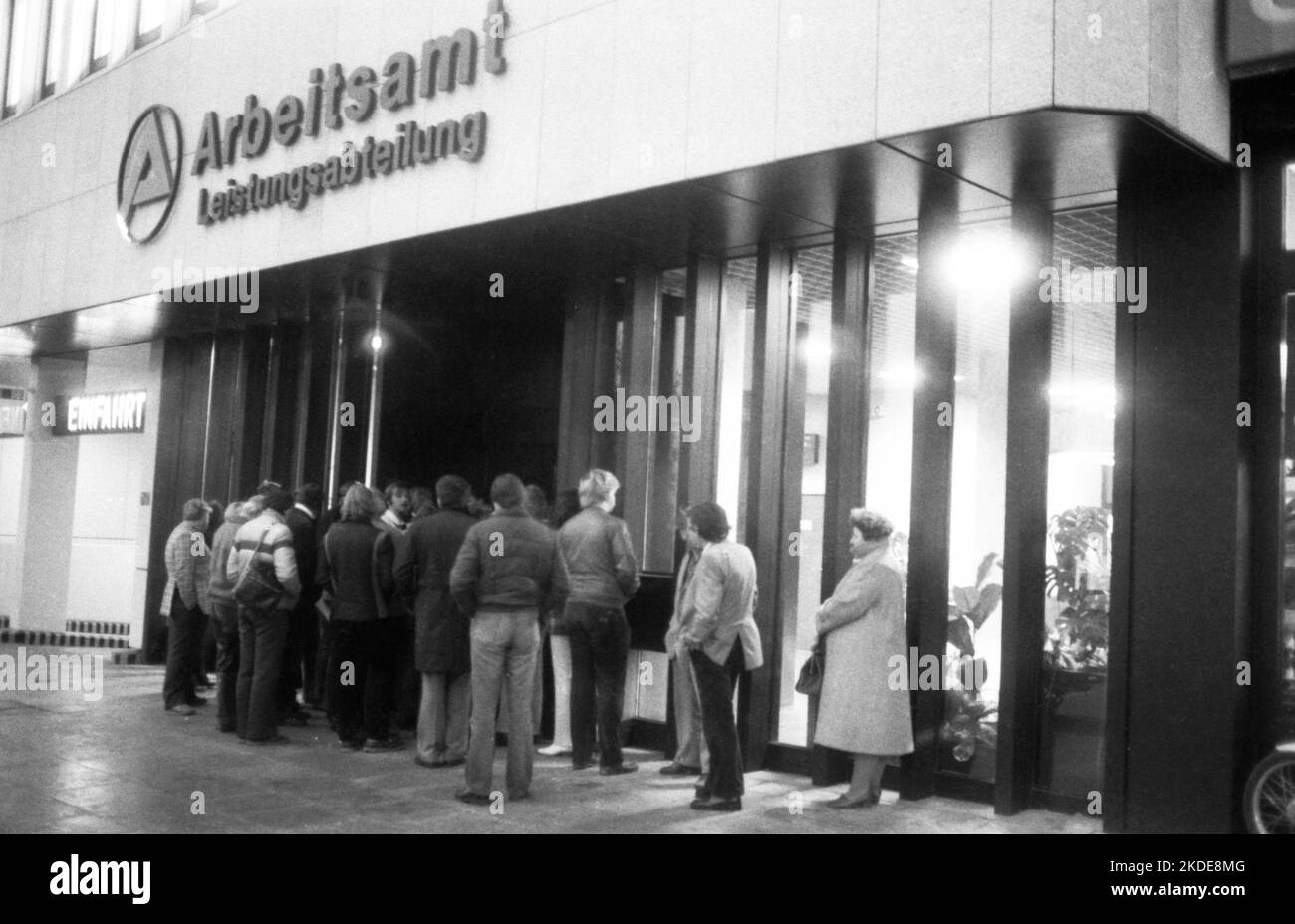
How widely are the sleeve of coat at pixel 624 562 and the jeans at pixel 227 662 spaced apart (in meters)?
3.13

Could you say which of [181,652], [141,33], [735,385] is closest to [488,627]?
[735,385]

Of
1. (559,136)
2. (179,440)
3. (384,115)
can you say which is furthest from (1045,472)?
(179,440)

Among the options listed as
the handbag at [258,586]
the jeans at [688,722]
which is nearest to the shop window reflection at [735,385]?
the jeans at [688,722]

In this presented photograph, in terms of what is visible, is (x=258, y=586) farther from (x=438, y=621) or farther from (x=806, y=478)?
(x=806, y=478)

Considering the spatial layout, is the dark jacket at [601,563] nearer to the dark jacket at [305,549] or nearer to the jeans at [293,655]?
the dark jacket at [305,549]

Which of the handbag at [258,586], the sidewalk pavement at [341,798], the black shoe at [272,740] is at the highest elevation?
the handbag at [258,586]

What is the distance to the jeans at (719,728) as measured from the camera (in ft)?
24.5

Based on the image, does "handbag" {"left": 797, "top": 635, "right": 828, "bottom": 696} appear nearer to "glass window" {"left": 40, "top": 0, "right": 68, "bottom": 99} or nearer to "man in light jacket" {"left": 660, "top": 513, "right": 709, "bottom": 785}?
"man in light jacket" {"left": 660, "top": 513, "right": 709, "bottom": 785}

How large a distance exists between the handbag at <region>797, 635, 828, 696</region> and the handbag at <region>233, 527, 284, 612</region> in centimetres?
387

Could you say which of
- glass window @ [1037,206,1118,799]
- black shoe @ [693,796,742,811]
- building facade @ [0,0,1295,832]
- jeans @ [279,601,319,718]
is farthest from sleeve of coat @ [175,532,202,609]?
glass window @ [1037,206,1118,799]

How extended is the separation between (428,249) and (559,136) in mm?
1882

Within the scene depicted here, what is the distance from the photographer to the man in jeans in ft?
24.7

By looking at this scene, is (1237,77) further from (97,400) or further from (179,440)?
(97,400)
